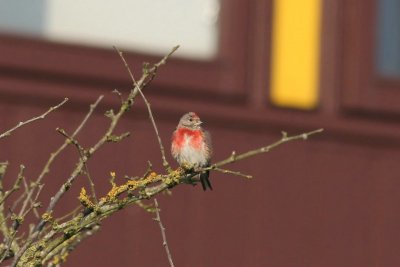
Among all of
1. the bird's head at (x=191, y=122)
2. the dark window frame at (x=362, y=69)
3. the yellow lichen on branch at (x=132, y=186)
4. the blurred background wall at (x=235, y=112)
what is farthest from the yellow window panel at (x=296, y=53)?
the yellow lichen on branch at (x=132, y=186)

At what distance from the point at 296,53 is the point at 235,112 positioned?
970 millimetres

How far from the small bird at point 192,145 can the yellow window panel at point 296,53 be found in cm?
375

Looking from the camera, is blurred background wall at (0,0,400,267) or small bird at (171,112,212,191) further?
blurred background wall at (0,0,400,267)

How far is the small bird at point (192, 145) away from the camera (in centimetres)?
707

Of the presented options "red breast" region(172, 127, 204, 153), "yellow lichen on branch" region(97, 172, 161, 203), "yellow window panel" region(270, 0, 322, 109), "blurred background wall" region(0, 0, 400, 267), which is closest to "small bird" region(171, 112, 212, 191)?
"red breast" region(172, 127, 204, 153)

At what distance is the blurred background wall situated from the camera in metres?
10.1

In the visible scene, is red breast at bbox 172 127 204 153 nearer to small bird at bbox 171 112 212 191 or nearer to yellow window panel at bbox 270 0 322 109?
small bird at bbox 171 112 212 191

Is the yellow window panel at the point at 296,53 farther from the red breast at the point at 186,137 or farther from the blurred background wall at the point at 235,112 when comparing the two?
the red breast at the point at 186,137

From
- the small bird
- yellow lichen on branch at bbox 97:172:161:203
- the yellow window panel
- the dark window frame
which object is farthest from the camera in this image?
the dark window frame

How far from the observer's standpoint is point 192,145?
7129 mm

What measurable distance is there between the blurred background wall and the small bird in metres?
2.67

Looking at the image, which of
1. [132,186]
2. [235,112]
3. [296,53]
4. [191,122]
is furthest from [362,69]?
[132,186]

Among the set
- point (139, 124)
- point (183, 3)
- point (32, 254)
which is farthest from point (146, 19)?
point (32, 254)

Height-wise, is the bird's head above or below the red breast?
above
